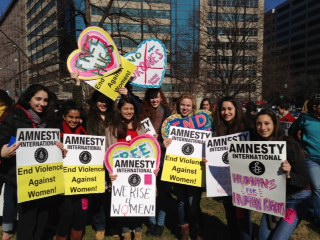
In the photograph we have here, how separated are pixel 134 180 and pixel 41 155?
1.23 meters

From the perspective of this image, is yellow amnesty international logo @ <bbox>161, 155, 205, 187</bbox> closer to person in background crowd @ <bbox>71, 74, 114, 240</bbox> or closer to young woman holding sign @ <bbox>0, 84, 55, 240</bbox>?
person in background crowd @ <bbox>71, 74, 114, 240</bbox>

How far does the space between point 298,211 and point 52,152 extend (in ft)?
9.60

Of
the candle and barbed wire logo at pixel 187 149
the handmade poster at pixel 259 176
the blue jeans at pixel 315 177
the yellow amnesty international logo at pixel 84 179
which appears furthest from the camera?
the blue jeans at pixel 315 177

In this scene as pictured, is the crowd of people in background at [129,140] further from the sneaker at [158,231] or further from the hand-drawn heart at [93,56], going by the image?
the hand-drawn heart at [93,56]

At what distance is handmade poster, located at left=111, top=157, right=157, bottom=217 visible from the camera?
4.21m

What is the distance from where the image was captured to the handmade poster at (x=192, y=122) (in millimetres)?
4449

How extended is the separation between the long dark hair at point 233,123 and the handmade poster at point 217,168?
150 mm

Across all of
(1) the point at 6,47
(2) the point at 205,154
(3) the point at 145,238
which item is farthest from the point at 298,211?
(1) the point at 6,47

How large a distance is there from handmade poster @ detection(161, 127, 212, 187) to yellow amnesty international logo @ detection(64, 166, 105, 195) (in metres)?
0.85

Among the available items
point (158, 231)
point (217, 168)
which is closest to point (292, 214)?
point (217, 168)

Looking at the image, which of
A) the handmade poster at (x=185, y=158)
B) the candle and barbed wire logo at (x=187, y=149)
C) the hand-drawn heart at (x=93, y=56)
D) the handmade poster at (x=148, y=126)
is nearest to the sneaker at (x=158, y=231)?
the handmade poster at (x=185, y=158)

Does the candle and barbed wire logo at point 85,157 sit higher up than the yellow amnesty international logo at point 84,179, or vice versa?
the candle and barbed wire logo at point 85,157

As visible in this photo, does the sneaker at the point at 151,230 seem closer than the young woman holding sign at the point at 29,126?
No

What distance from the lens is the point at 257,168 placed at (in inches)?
141
